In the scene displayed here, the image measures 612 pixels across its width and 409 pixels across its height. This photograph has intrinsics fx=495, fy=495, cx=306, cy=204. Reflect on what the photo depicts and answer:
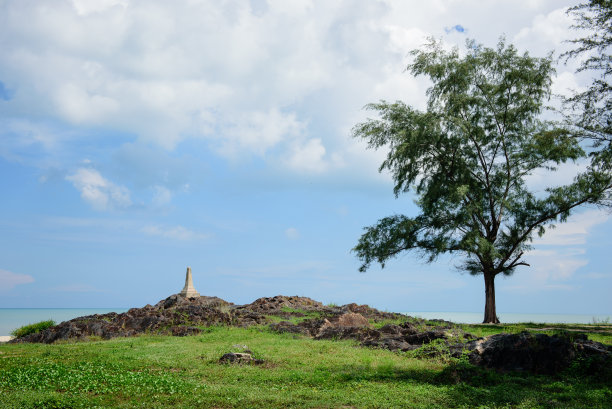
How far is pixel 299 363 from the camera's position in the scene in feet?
44.9

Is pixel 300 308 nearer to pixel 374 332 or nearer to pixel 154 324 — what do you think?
pixel 154 324

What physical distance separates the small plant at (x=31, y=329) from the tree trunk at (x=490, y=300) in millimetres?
24621

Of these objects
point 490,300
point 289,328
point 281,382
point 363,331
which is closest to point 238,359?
point 281,382

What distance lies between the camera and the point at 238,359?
1384cm

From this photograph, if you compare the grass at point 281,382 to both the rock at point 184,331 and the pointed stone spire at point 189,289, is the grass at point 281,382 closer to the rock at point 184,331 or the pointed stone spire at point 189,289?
the rock at point 184,331

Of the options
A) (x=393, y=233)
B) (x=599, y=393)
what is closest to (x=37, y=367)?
(x=599, y=393)

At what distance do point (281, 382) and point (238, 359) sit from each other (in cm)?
278

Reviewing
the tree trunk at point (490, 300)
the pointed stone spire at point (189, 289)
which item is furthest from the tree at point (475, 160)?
the pointed stone spire at point (189, 289)

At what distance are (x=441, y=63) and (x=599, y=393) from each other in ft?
78.3

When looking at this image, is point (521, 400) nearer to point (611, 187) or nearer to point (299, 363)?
point (299, 363)

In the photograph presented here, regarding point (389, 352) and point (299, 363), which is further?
point (389, 352)

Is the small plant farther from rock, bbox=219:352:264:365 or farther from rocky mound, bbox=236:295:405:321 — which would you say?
rock, bbox=219:352:264:365

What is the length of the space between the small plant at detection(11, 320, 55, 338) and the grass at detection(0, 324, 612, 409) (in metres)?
11.2

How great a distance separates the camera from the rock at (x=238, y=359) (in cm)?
1378
